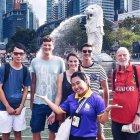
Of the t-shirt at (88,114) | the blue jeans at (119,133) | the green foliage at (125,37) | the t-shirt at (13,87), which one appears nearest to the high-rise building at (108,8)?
the green foliage at (125,37)

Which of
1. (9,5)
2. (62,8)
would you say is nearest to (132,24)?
(62,8)

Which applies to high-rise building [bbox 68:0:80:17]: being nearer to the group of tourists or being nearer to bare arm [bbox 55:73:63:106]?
the group of tourists

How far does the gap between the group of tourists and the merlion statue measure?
918 centimetres

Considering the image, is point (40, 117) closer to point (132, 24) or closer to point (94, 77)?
point (94, 77)

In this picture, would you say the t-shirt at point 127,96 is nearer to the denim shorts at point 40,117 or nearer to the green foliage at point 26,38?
the denim shorts at point 40,117

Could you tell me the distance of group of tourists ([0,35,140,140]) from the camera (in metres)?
3.39

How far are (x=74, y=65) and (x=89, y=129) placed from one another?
86 cm

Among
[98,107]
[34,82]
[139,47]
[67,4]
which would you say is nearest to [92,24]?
[34,82]

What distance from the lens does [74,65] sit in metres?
3.94

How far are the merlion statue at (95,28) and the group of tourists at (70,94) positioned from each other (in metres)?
9.18

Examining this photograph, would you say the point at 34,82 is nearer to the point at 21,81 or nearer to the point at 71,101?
the point at 21,81

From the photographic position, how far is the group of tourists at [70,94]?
3.39 m

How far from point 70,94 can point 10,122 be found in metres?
0.83

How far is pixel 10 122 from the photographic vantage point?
4.17 m
